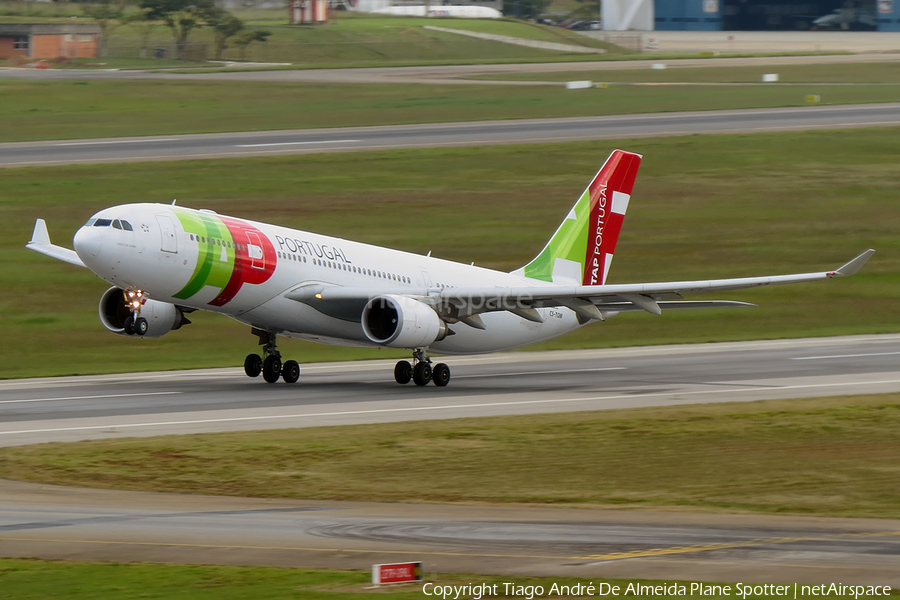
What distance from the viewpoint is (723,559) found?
1773 cm

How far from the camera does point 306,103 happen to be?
97500mm

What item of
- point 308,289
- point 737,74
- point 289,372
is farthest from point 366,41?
point 308,289

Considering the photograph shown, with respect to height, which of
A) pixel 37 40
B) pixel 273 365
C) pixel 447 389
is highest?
pixel 37 40

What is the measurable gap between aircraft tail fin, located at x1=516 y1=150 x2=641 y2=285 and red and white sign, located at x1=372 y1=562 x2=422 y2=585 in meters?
30.9

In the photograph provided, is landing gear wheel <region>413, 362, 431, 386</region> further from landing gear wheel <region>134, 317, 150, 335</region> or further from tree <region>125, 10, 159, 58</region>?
tree <region>125, 10, 159, 58</region>

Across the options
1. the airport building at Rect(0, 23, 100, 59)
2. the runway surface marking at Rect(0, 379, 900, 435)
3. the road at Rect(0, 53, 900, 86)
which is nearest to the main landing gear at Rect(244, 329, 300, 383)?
the runway surface marking at Rect(0, 379, 900, 435)

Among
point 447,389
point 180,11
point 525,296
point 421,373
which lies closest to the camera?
point 525,296

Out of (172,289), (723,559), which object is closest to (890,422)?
(723,559)

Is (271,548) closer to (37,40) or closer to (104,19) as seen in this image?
(37,40)

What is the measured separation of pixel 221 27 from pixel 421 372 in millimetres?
110119

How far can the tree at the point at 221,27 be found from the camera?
144m

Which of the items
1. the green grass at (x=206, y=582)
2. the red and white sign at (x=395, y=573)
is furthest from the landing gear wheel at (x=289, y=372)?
the red and white sign at (x=395, y=573)

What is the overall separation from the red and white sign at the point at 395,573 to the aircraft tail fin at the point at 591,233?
30889 millimetres

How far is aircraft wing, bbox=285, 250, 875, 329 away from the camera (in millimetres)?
39156
